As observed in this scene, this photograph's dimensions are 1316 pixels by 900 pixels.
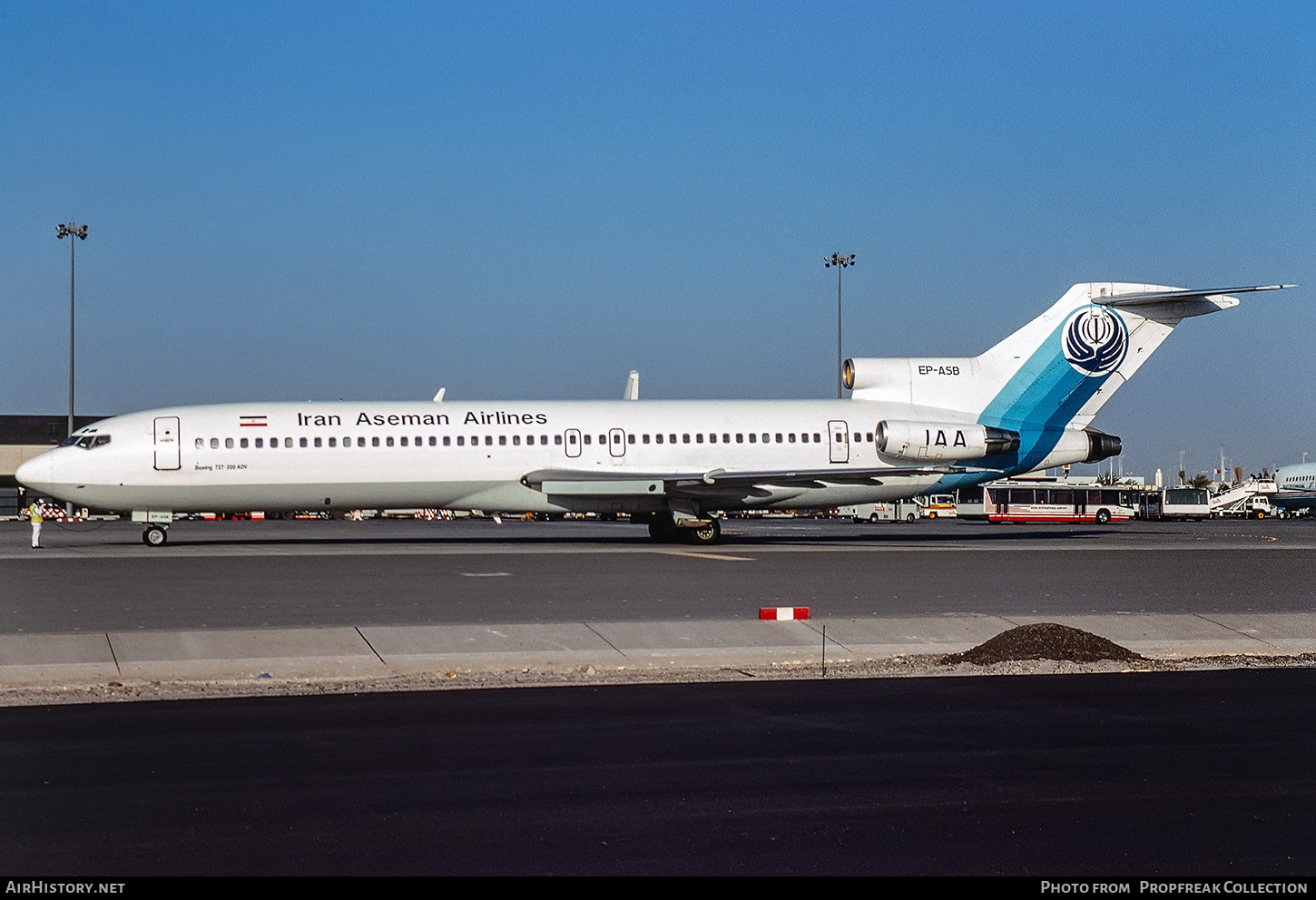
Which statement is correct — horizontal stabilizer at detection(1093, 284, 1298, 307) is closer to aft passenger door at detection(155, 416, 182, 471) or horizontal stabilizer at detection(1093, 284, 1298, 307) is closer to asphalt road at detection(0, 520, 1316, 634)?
asphalt road at detection(0, 520, 1316, 634)

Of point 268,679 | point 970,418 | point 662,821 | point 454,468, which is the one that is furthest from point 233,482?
point 662,821

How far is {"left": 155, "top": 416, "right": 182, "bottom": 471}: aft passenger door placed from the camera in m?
33.6

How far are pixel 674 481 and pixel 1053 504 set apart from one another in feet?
142

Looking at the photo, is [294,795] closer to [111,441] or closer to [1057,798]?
[1057,798]

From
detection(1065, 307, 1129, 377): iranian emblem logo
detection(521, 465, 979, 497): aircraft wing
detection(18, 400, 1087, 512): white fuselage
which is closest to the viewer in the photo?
detection(18, 400, 1087, 512): white fuselage

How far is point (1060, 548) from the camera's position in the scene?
105 ft

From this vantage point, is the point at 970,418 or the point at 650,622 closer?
the point at 650,622

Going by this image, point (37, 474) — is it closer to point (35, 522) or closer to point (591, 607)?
point (35, 522)

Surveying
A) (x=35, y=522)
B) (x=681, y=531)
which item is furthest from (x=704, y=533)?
(x=35, y=522)

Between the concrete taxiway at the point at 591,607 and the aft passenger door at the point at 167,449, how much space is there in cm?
322

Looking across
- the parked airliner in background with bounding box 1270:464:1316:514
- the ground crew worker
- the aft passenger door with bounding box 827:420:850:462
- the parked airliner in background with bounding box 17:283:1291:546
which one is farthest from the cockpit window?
the parked airliner in background with bounding box 1270:464:1316:514

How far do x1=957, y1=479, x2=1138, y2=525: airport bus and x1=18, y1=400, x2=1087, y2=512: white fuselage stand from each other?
3625 cm

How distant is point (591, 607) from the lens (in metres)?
18.3

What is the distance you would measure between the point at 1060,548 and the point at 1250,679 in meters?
19.6
